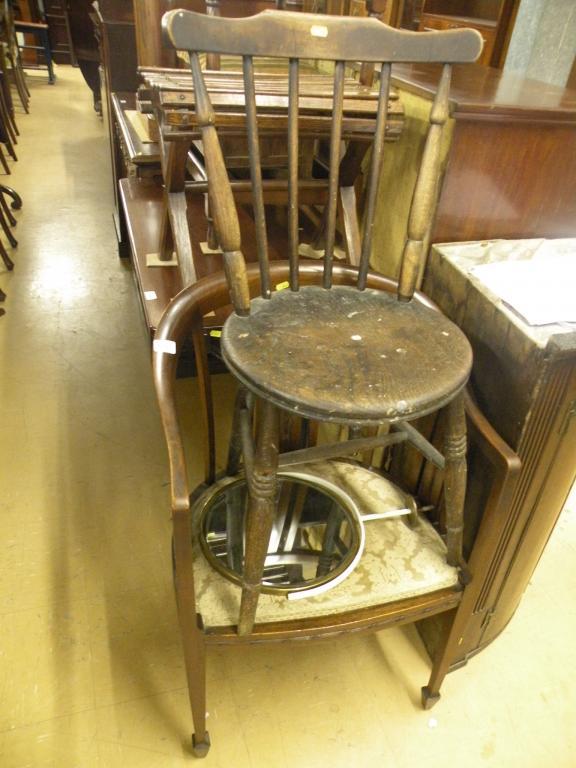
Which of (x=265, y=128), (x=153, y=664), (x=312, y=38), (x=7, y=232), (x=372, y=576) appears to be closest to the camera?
(x=312, y=38)

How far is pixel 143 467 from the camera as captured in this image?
184cm

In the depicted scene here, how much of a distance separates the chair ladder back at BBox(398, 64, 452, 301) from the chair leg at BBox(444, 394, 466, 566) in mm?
223

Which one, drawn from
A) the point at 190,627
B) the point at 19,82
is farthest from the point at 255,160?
the point at 19,82

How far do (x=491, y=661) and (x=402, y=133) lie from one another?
4.13 ft

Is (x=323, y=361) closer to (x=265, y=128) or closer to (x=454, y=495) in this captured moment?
(x=454, y=495)

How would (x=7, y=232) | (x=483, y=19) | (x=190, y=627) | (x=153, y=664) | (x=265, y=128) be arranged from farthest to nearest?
(x=7, y=232) → (x=483, y=19) → (x=153, y=664) → (x=265, y=128) → (x=190, y=627)

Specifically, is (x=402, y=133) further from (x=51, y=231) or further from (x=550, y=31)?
(x=51, y=231)

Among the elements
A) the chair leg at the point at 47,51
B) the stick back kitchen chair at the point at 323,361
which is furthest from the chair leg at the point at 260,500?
the chair leg at the point at 47,51

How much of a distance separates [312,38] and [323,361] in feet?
1.53

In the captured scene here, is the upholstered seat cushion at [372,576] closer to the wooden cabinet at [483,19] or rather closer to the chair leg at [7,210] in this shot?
the wooden cabinet at [483,19]

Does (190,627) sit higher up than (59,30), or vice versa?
(59,30)

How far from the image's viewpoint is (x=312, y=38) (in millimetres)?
832

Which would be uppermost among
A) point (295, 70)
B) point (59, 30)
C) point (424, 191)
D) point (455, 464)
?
point (295, 70)

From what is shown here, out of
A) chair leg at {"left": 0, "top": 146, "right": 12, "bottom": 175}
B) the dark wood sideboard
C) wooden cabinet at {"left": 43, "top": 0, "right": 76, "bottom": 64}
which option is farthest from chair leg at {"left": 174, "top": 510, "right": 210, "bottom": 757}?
wooden cabinet at {"left": 43, "top": 0, "right": 76, "bottom": 64}
